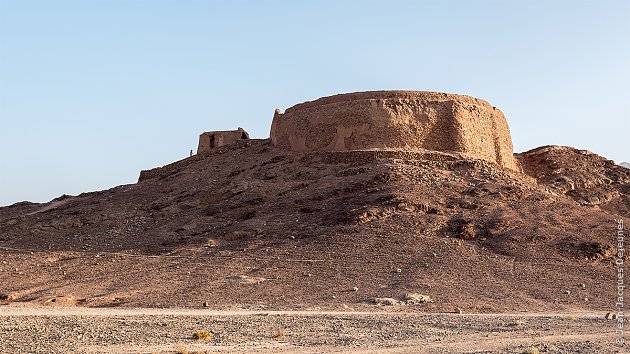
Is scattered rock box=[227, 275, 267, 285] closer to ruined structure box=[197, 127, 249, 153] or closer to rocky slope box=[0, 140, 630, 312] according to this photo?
rocky slope box=[0, 140, 630, 312]

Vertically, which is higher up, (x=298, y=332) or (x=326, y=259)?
(x=326, y=259)

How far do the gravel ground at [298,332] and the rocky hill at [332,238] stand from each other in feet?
9.42

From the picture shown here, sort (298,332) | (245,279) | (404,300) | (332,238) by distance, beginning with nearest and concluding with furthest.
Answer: (298,332) < (404,300) < (245,279) < (332,238)

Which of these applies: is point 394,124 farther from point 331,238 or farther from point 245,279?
point 245,279

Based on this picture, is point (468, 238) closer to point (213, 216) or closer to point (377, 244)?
point (377, 244)

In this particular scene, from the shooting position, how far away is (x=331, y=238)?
910 inches

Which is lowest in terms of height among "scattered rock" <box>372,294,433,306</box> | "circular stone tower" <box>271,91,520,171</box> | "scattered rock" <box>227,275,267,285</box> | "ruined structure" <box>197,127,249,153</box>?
"scattered rock" <box>372,294,433,306</box>

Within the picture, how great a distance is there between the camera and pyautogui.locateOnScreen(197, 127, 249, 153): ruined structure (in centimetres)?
3897

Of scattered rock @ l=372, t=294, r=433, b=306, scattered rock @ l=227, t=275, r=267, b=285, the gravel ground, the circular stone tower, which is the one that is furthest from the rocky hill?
the gravel ground

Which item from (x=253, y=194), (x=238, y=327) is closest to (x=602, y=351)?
(x=238, y=327)

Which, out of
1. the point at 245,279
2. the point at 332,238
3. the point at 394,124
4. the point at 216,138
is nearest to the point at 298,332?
the point at 245,279

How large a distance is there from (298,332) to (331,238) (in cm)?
1106

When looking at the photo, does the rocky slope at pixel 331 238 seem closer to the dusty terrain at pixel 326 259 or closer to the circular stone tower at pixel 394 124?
the dusty terrain at pixel 326 259

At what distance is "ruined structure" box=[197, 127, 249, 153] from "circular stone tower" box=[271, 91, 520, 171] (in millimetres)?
7440
